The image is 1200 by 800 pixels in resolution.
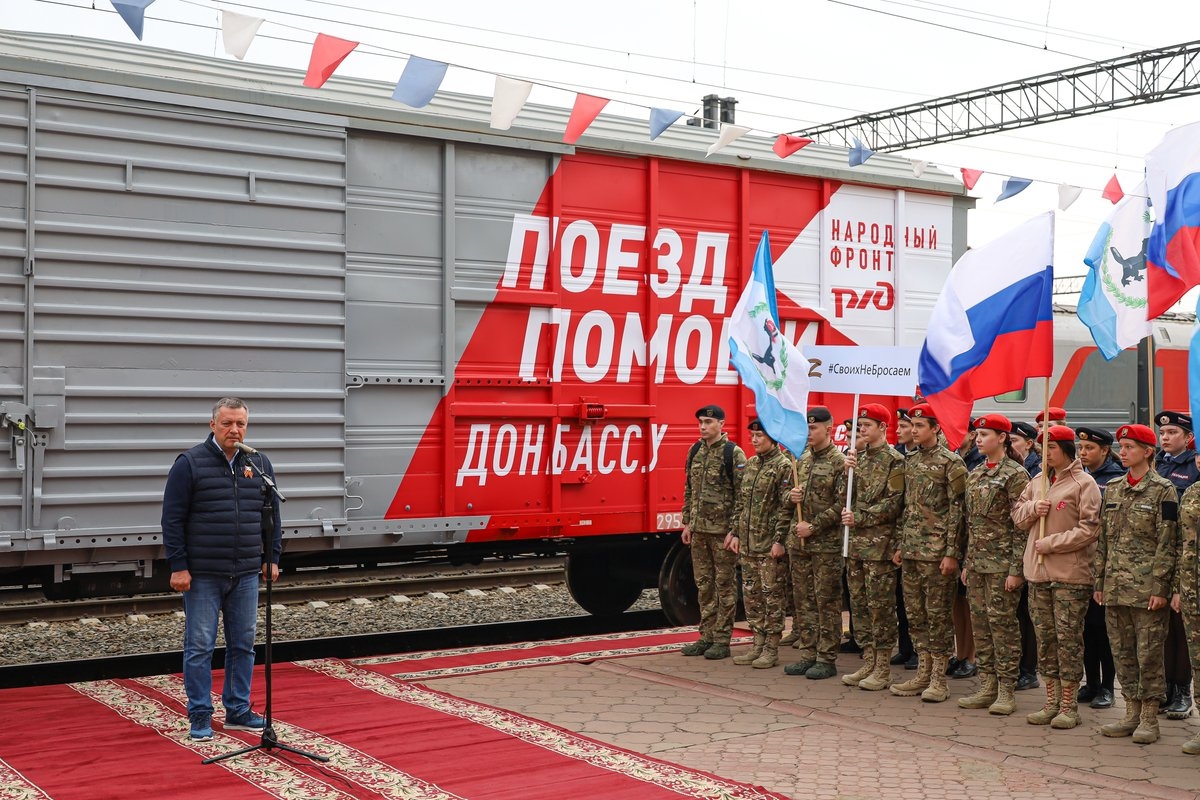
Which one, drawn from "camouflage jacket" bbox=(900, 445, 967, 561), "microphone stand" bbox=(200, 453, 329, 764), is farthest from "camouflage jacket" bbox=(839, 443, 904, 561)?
"microphone stand" bbox=(200, 453, 329, 764)

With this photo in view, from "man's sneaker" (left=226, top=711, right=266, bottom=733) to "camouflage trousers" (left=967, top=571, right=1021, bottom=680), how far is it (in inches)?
146

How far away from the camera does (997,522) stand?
21.4 feet

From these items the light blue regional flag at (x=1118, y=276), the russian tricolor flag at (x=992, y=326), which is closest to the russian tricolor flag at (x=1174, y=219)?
the light blue regional flag at (x=1118, y=276)

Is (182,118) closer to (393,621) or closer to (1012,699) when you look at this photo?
(393,621)

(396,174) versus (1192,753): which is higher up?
(396,174)

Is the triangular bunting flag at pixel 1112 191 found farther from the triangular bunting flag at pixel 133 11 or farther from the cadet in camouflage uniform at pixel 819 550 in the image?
the triangular bunting flag at pixel 133 11

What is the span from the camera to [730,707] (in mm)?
6652

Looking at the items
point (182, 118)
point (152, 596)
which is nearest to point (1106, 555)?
point (182, 118)

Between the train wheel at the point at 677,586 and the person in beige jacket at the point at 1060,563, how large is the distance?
303cm

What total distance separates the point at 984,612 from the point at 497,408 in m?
3.12

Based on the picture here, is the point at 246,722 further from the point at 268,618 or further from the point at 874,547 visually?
the point at 874,547

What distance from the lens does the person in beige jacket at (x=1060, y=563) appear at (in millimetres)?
6176

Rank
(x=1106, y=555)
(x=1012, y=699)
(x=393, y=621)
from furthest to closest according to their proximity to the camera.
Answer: (x=393, y=621) → (x=1012, y=699) → (x=1106, y=555)

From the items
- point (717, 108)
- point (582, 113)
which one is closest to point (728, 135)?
point (582, 113)
